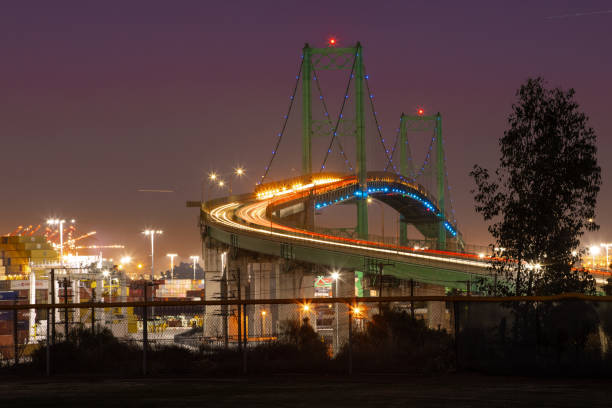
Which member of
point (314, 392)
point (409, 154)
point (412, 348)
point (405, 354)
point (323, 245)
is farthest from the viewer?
point (409, 154)

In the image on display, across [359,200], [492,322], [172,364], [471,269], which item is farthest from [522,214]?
[359,200]

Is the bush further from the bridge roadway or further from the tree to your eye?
the bridge roadway

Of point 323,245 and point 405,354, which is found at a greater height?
point 323,245

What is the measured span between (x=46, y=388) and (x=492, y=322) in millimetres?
8709

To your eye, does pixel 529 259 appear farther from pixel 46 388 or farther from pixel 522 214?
pixel 46 388

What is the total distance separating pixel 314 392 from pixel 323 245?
56.1 meters

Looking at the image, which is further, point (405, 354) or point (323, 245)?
point (323, 245)

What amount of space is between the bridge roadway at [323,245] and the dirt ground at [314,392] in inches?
1261

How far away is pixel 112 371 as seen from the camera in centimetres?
1797

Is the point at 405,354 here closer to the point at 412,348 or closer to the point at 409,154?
the point at 412,348

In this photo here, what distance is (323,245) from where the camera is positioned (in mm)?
70000

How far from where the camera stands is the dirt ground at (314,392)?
491 inches

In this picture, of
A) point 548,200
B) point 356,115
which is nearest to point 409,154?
point 356,115

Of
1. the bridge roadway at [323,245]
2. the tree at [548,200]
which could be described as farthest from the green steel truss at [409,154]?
the tree at [548,200]
